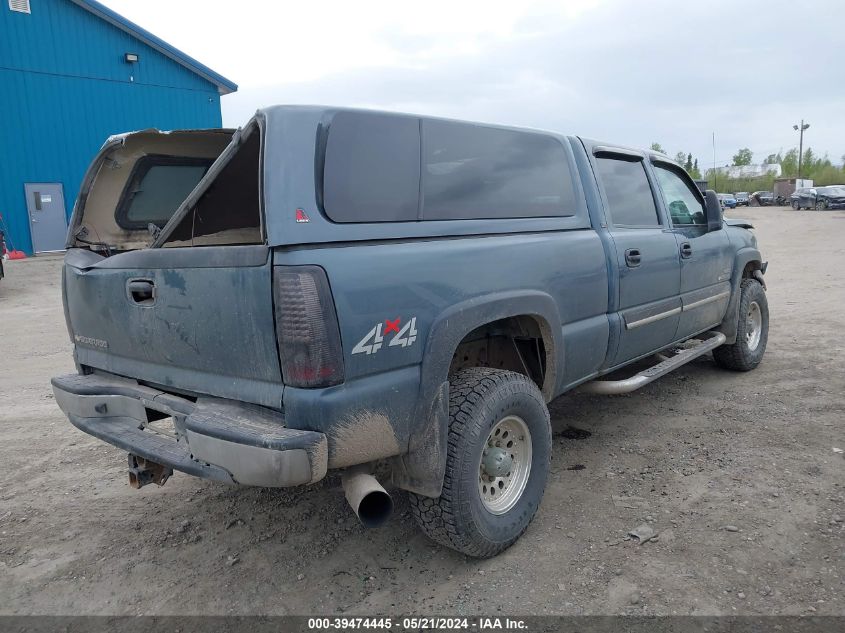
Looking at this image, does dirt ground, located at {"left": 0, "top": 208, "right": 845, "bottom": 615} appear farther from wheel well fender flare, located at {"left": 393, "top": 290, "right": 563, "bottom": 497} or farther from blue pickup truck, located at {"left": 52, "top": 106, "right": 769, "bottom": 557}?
wheel well fender flare, located at {"left": 393, "top": 290, "right": 563, "bottom": 497}

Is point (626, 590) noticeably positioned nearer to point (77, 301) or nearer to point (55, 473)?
point (77, 301)

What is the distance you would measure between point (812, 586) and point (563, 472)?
1465 mm

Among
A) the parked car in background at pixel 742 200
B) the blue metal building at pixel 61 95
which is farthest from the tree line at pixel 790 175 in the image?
the blue metal building at pixel 61 95

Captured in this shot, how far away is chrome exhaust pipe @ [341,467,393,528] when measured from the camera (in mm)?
2433

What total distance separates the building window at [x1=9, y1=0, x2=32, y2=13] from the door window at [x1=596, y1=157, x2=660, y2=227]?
18586 millimetres

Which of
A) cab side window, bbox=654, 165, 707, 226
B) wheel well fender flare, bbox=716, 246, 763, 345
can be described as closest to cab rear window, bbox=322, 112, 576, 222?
cab side window, bbox=654, 165, 707, 226

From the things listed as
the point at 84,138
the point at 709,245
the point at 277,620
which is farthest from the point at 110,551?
the point at 84,138

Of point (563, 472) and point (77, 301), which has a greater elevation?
point (77, 301)

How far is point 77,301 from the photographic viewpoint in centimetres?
321

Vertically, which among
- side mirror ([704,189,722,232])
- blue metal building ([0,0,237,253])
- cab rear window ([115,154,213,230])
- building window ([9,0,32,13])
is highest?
building window ([9,0,32,13])

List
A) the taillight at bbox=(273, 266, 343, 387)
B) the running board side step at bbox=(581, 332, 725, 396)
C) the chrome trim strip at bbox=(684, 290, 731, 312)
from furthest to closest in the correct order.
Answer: the chrome trim strip at bbox=(684, 290, 731, 312) < the running board side step at bbox=(581, 332, 725, 396) < the taillight at bbox=(273, 266, 343, 387)

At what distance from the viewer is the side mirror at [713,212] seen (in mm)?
5031

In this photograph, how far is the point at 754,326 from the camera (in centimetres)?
600

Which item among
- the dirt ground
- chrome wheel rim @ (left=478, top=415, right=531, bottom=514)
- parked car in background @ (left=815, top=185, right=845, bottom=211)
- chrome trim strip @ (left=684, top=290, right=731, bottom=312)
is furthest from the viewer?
parked car in background @ (left=815, top=185, right=845, bottom=211)
